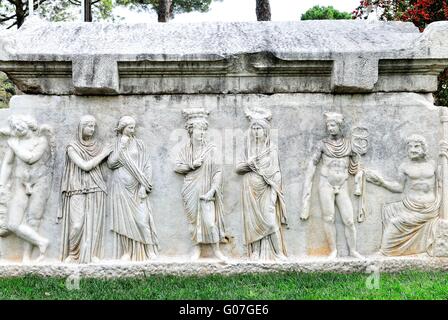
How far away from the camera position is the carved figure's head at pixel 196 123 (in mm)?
5531

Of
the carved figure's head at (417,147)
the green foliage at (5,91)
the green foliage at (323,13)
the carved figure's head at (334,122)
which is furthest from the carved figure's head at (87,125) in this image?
the green foliage at (323,13)

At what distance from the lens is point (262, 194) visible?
555 centimetres

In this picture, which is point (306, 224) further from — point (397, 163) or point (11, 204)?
point (11, 204)

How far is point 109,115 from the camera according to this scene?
18.5 feet

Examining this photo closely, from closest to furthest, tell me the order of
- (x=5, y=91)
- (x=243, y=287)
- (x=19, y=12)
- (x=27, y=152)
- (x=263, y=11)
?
1. (x=243, y=287)
2. (x=27, y=152)
3. (x=263, y=11)
4. (x=5, y=91)
5. (x=19, y=12)

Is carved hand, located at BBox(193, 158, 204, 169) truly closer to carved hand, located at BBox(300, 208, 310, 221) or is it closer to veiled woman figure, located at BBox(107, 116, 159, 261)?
veiled woman figure, located at BBox(107, 116, 159, 261)

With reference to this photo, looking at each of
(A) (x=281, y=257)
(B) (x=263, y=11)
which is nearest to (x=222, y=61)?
(A) (x=281, y=257)

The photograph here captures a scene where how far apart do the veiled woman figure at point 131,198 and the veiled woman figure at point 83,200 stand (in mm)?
139

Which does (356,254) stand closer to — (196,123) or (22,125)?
(196,123)

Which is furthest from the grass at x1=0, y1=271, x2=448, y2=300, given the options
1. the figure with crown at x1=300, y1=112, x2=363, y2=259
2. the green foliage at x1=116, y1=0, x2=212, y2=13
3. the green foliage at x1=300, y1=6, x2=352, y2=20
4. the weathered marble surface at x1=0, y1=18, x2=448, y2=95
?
the green foliage at x1=300, y1=6, x2=352, y2=20

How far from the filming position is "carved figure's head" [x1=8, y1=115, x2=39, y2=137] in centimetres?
545

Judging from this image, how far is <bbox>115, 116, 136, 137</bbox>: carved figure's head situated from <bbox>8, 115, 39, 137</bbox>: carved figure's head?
2.73 feet

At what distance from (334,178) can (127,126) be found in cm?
212

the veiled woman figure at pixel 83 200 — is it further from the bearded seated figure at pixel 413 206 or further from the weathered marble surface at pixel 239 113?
the bearded seated figure at pixel 413 206
